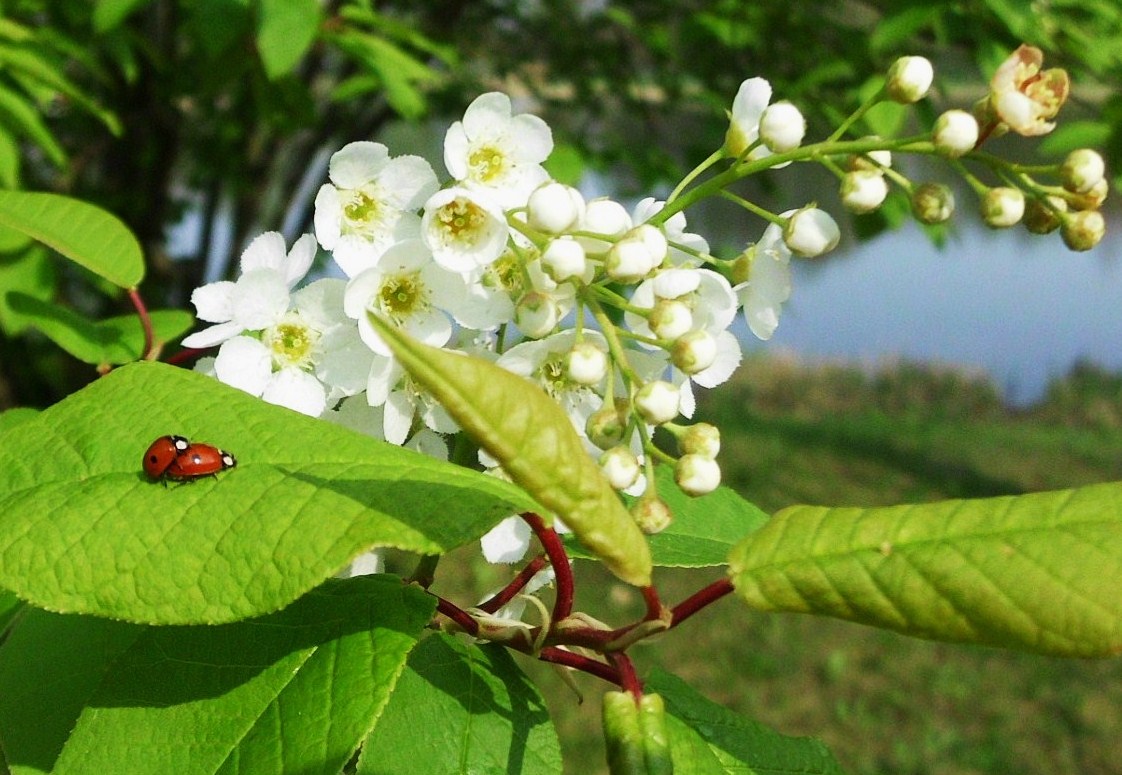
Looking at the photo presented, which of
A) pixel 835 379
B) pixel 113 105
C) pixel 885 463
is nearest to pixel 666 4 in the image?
pixel 113 105

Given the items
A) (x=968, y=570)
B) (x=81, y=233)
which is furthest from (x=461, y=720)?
(x=81, y=233)

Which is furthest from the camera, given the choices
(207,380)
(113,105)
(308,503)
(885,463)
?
(885,463)

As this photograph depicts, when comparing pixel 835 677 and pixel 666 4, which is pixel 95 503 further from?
pixel 835 677

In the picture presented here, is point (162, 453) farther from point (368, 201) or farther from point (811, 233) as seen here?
point (811, 233)

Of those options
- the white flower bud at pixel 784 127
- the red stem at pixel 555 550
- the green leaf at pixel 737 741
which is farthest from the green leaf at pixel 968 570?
the white flower bud at pixel 784 127

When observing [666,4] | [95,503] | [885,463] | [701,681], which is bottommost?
[885,463]

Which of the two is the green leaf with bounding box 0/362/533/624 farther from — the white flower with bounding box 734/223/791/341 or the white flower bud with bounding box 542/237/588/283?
the white flower with bounding box 734/223/791/341
